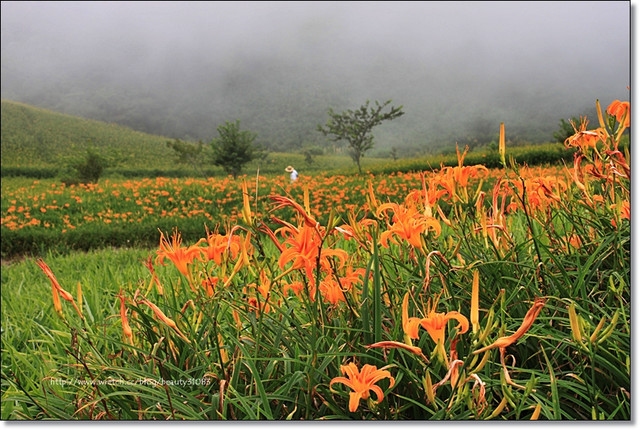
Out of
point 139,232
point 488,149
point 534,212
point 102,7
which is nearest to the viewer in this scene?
point 534,212

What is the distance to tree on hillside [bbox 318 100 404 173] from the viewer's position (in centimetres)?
169

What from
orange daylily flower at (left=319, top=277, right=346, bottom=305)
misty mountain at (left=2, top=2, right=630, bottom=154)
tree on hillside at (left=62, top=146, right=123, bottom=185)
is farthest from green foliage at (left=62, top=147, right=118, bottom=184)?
orange daylily flower at (left=319, top=277, right=346, bottom=305)

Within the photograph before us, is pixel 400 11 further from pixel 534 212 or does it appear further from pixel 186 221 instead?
pixel 186 221

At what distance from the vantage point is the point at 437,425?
0.80m

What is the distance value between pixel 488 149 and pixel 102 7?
1793mm

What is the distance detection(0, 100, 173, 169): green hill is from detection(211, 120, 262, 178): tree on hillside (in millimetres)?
305

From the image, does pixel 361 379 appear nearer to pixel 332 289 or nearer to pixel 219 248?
pixel 332 289

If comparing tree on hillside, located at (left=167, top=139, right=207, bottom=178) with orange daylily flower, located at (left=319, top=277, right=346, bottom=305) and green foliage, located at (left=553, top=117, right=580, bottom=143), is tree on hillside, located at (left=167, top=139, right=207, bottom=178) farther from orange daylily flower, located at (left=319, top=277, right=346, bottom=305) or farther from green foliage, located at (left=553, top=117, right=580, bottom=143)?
green foliage, located at (left=553, top=117, right=580, bottom=143)

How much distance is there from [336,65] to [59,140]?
5.39 ft

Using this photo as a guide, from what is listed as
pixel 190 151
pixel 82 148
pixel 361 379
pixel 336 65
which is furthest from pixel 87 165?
pixel 361 379

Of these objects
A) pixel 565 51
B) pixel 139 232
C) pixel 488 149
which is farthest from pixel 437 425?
pixel 139 232

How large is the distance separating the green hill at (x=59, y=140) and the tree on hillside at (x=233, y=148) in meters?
0.30

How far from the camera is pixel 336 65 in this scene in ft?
5.80

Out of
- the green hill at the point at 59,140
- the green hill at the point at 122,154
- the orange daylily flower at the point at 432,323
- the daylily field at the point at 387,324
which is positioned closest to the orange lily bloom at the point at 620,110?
the daylily field at the point at 387,324
